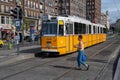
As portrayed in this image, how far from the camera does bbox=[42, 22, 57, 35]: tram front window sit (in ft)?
70.1

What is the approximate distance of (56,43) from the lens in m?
20.9

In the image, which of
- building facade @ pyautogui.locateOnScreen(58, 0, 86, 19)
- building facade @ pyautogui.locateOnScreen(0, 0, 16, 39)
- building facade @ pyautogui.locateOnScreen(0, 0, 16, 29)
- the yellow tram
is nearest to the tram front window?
the yellow tram

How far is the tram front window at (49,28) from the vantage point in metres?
21.4

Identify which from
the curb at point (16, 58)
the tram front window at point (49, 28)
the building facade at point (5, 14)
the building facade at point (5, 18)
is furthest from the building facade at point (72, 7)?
the curb at point (16, 58)

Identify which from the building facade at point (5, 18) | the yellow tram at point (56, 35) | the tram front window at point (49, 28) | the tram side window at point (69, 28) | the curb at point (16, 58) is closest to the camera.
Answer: the curb at point (16, 58)

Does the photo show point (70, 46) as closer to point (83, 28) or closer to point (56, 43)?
point (56, 43)

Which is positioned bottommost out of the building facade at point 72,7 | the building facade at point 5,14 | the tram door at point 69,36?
the tram door at point 69,36

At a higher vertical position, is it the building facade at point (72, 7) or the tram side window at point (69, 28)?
the building facade at point (72, 7)

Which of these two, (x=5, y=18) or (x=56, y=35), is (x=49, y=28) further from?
(x=5, y=18)

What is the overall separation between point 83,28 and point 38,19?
72.5 metres

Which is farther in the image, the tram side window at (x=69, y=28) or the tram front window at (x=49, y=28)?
the tram side window at (x=69, y=28)

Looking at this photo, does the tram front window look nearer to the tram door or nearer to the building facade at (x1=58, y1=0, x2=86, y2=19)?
the tram door

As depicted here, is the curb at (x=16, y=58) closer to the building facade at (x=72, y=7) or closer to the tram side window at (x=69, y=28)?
the tram side window at (x=69, y=28)

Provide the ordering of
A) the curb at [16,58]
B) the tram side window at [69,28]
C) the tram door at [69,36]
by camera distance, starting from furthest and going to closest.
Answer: the tram side window at [69,28] < the tram door at [69,36] < the curb at [16,58]
